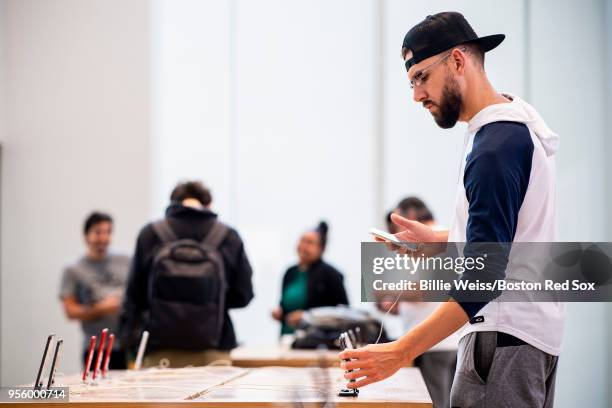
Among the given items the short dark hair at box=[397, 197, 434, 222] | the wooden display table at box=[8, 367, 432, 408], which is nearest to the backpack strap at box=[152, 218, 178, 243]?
the wooden display table at box=[8, 367, 432, 408]

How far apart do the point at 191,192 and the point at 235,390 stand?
1738 mm

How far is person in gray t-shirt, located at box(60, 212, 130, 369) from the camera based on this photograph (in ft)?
17.5

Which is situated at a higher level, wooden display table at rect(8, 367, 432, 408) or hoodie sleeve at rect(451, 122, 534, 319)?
hoodie sleeve at rect(451, 122, 534, 319)

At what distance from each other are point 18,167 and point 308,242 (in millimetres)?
3633

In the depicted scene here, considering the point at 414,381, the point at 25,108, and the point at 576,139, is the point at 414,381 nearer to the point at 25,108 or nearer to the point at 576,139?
the point at 576,139

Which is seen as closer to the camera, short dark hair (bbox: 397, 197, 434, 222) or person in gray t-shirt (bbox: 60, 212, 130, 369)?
short dark hair (bbox: 397, 197, 434, 222)

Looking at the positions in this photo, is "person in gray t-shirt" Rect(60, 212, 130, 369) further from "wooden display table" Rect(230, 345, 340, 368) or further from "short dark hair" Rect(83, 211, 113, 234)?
"wooden display table" Rect(230, 345, 340, 368)

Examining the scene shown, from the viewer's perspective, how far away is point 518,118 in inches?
70.3

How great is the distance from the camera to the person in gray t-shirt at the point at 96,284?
534cm

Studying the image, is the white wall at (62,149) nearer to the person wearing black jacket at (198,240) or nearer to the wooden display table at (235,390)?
the person wearing black jacket at (198,240)

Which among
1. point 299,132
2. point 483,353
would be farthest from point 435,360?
point 299,132

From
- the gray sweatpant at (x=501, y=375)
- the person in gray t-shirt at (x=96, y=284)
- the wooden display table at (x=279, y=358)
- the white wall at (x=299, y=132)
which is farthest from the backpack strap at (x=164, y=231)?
the white wall at (x=299, y=132)

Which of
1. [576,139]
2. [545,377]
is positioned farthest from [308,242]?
[545,377]

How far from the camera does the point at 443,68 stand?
189 centimetres
